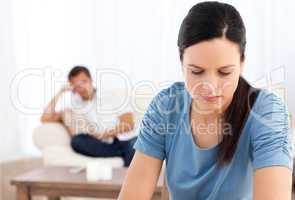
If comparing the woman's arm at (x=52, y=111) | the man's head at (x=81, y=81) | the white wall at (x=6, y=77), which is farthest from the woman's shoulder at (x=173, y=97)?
the white wall at (x=6, y=77)

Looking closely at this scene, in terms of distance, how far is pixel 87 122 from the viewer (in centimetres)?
337

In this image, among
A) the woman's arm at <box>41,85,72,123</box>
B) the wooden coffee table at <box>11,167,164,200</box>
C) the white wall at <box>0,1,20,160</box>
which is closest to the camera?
the wooden coffee table at <box>11,167,164,200</box>

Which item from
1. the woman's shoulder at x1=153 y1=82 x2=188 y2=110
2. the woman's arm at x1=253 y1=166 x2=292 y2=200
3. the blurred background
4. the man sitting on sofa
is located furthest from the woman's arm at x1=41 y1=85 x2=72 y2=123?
the woman's arm at x1=253 y1=166 x2=292 y2=200

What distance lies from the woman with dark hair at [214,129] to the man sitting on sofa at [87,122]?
211 cm

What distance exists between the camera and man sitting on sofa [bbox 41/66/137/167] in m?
3.16

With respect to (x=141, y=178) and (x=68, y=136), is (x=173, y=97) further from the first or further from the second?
(x=68, y=136)

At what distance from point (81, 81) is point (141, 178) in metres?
2.37

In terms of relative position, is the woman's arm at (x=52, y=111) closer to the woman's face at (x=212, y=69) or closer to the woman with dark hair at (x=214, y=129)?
the woman with dark hair at (x=214, y=129)

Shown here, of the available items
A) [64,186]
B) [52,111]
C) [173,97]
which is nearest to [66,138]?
[52,111]

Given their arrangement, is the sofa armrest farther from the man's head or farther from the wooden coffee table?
the wooden coffee table

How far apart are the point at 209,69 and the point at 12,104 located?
119 inches

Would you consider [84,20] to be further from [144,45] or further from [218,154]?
[218,154]

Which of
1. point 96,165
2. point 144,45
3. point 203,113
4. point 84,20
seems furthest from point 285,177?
point 84,20

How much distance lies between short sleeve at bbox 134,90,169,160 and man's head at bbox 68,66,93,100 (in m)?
2.29
